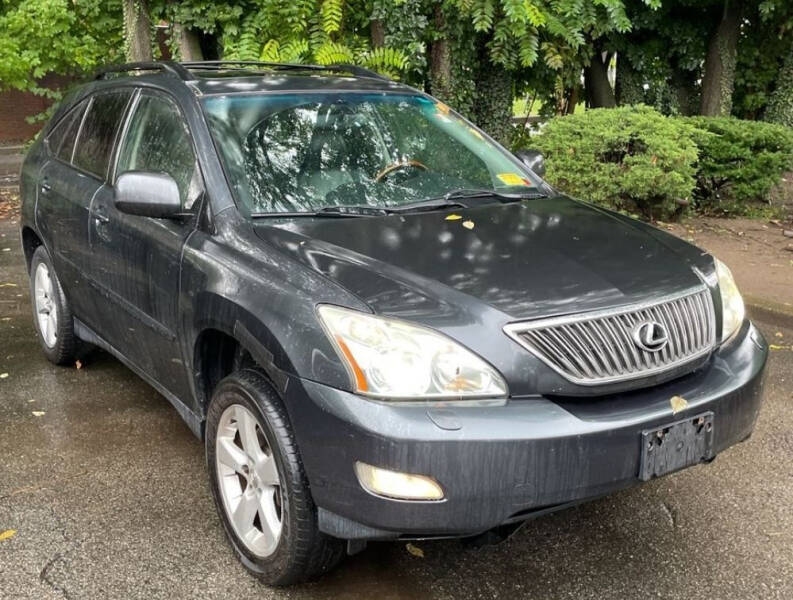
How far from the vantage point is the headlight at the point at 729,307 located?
127 inches

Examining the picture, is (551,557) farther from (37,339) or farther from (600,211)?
(37,339)

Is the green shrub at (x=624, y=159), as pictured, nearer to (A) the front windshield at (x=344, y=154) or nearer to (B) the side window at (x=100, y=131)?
(A) the front windshield at (x=344, y=154)

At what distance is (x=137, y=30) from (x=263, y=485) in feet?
28.8

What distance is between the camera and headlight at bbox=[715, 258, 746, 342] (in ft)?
10.6

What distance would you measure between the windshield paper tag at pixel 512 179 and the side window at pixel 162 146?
1.42 metres

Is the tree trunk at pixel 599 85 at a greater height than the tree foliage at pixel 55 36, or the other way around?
the tree foliage at pixel 55 36

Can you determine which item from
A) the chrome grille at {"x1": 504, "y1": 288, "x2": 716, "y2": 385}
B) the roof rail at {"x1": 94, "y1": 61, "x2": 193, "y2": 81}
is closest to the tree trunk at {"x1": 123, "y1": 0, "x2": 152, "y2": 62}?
the roof rail at {"x1": 94, "y1": 61, "x2": 193, "y2": 81}

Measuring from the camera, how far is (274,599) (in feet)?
9.86

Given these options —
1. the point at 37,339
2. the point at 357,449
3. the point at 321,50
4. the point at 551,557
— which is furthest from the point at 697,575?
the point at 321,50

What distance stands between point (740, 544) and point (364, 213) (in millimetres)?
1914

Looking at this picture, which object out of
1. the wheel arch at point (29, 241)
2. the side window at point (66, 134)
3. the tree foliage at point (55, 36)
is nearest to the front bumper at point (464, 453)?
the side window at point (66, 134)

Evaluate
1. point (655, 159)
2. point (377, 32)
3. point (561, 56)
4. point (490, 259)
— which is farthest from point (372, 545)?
point (561, 56)

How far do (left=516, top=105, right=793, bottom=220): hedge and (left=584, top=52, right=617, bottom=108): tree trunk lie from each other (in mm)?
3637

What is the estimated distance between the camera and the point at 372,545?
3.38 meters
